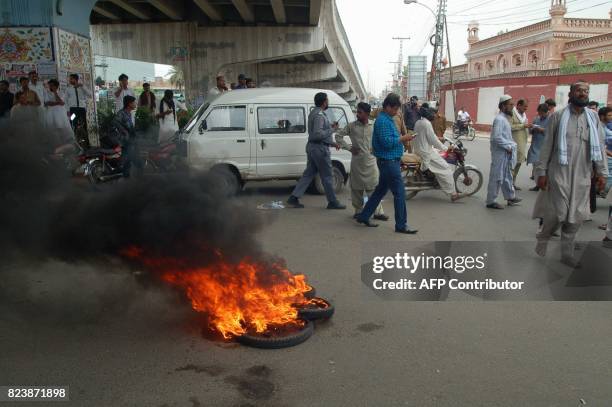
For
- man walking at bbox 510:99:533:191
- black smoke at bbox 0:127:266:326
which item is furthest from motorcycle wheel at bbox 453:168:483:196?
black smoke at bbox 0:127:266:326

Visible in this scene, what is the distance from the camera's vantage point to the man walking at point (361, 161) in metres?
7.38

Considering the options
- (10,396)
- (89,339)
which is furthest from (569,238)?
(10,396)

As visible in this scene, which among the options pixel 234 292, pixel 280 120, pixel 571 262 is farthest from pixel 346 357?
pixel 280 120

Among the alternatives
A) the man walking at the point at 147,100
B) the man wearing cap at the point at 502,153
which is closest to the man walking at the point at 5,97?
the man walking at the point at 147,100

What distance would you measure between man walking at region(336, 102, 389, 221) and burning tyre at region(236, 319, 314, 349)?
12.6 ft

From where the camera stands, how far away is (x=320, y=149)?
8.15 meters

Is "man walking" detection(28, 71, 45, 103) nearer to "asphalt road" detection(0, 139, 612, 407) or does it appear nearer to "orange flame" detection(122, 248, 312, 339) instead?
"asphalt road" detection(0, 139, 612, 407)

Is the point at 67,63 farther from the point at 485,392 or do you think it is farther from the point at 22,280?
the point at 485,392

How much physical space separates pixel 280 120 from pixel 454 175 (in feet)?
11.1

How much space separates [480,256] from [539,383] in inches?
112

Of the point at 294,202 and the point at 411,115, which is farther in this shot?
the point at 411,115

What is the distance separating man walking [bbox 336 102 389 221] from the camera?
291 inches

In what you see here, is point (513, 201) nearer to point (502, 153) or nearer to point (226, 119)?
point (502, 153)

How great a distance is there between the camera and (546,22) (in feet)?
119
